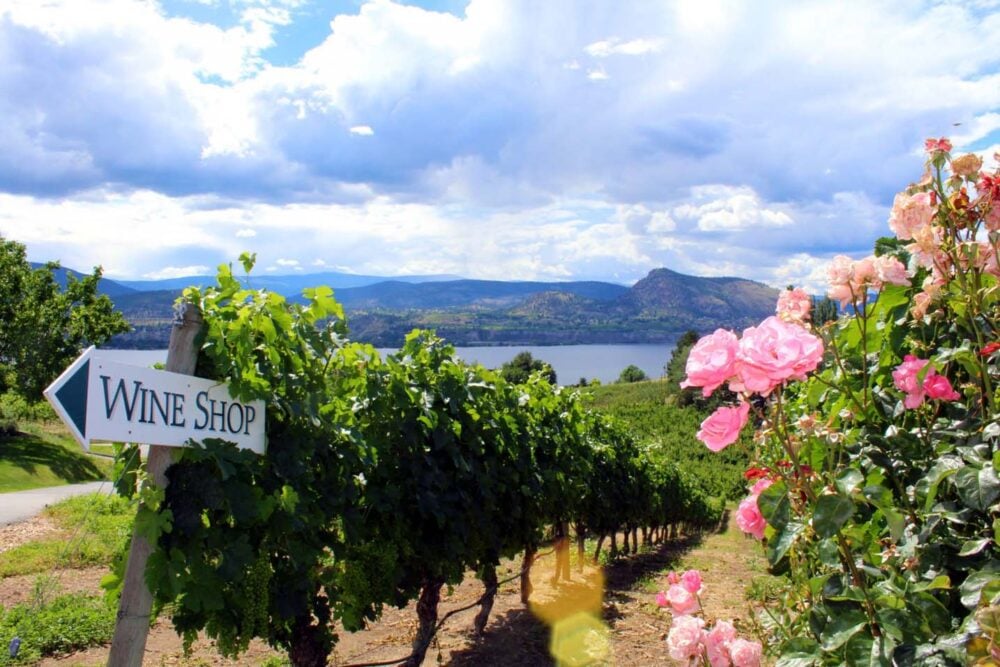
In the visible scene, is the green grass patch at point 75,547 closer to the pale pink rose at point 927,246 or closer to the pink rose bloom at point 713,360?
the pink rose bloom at point 713,360

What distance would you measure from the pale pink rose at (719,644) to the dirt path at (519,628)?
273 cm

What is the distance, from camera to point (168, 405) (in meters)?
2.52

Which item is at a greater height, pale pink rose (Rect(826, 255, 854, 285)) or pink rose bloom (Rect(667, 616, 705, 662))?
pale pink rose (Rect(826, 255, 854, 285))

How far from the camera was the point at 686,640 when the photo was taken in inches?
65.8

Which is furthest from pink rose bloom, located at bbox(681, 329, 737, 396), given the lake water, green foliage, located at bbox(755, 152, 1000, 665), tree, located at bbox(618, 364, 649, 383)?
tree, located at bbox(618, 364, 649, 383)

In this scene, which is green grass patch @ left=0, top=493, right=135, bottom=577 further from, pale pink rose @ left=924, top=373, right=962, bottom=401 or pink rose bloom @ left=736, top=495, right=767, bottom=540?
pale pink rose @ left=924, top=373, right=962, bottom=401

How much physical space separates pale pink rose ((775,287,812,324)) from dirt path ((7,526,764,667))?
9.58 feet

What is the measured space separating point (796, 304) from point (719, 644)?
84 cm

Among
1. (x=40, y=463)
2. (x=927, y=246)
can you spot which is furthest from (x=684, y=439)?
(x=927, y=246)

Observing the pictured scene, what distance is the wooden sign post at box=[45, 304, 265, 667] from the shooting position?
2182 mm

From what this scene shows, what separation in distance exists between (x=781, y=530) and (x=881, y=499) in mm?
222

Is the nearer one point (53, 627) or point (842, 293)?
point (842, 293)

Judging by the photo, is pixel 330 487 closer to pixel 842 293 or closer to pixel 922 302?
pixel 842 293

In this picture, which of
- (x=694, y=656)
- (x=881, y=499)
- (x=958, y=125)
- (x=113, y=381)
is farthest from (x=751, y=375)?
(x=113, y=381)
